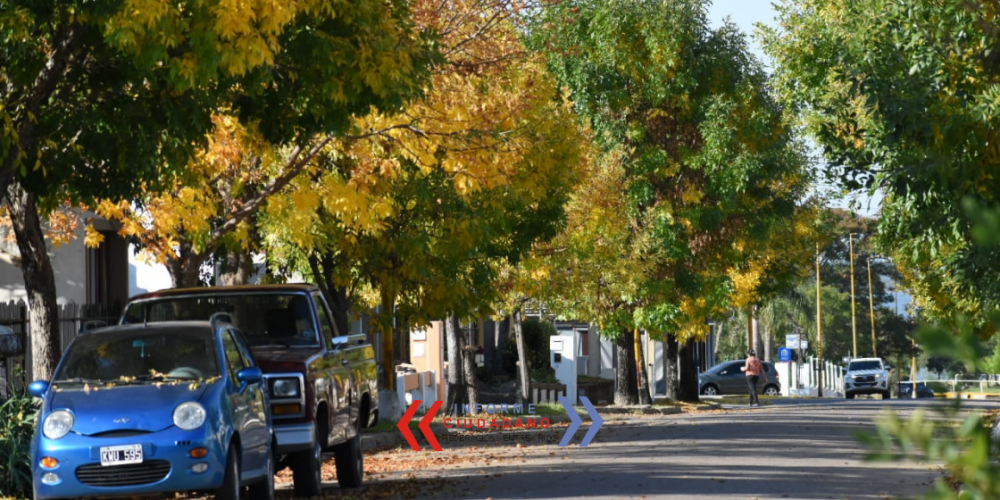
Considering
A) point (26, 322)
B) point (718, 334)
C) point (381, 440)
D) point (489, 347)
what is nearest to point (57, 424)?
point (26, 322)

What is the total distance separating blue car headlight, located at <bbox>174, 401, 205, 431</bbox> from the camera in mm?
11344

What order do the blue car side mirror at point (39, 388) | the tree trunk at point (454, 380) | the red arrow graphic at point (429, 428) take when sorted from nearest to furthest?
the blue car side mirror at point (39, 388) < the red arrow graphic at point (429, 428) < the tree trunk at point (454, 380)

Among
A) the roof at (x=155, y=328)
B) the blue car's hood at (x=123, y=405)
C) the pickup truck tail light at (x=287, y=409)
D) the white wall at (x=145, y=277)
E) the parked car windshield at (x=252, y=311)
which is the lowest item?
the pickup truck tail light at (x=287, y=409)

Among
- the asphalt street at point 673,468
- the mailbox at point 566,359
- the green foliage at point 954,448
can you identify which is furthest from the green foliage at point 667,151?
the green foliage at point 954,448

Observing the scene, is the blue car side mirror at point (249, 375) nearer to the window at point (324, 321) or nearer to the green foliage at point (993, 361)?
the window at point (324, 321)

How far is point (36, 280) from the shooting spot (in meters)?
16.1

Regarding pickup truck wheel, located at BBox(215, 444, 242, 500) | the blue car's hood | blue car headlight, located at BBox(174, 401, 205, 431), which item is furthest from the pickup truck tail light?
blue car headlight, located at BBox(174, 401, 205, 431)

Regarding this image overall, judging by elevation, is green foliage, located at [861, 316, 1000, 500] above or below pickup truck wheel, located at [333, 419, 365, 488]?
above

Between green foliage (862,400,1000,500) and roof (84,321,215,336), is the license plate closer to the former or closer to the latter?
roof (84,321,215,336)

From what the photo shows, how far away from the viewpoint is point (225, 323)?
1289 centimetres

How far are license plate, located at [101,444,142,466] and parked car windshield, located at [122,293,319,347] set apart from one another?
152 inches

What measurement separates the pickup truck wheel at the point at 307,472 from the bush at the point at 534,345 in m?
30.1

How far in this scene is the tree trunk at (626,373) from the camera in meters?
40.1

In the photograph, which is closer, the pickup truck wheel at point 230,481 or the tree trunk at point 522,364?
the pickup truck wheel at point 230,481
